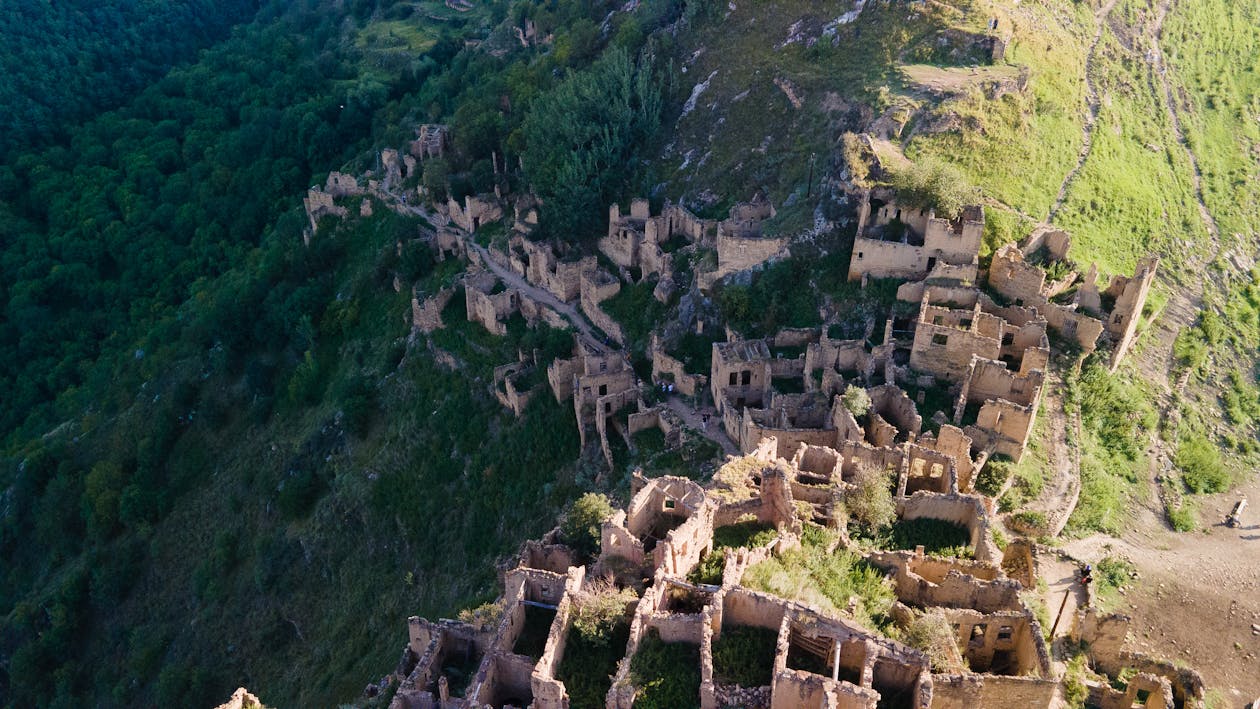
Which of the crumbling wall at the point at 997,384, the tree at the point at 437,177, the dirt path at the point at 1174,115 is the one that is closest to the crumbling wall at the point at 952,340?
the crumbling wall at the point at 997,384

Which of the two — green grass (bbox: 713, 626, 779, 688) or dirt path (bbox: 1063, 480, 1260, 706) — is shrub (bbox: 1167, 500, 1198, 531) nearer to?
dirt path (bbox: 1063, 480, 1260, 706)

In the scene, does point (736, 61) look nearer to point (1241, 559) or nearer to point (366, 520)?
point (366, 520)

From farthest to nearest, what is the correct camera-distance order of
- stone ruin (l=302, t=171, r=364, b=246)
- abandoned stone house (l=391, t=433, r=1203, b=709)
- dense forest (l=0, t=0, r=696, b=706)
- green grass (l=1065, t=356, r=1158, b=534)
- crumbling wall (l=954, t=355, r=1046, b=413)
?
stone ruin (l=302, t=171, r=364, b=246)
dense forest (l=0, t=0, r=696, b=706)
crumbling wall (l=954, t=355, r=1046, b=413)
green grass (l=1065, t=356, r=1158, b=534)
abandoned stone house (l=391, t=433, r=1203, b=709)

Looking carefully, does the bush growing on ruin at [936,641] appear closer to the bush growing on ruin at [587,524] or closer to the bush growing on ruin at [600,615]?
the bush growing on ruin at [600,615]

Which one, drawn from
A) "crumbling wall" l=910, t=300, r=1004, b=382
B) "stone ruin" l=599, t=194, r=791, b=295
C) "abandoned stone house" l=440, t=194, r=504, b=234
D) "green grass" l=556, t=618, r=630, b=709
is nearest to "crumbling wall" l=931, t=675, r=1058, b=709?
"green grass" l=556, t=618, r=630, b=709

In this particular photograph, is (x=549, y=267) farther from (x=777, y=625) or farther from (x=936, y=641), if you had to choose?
(x=936, y=641)

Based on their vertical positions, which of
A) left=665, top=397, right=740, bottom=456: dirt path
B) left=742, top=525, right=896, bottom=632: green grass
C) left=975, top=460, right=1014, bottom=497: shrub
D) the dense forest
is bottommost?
the dense forest

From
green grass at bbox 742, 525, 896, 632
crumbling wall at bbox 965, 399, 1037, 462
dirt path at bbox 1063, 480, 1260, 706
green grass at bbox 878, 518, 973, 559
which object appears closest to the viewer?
green grass at bbox 742, 525, 896, 632

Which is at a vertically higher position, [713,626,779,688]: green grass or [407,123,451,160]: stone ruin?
[713,626,779,688]: green grass
